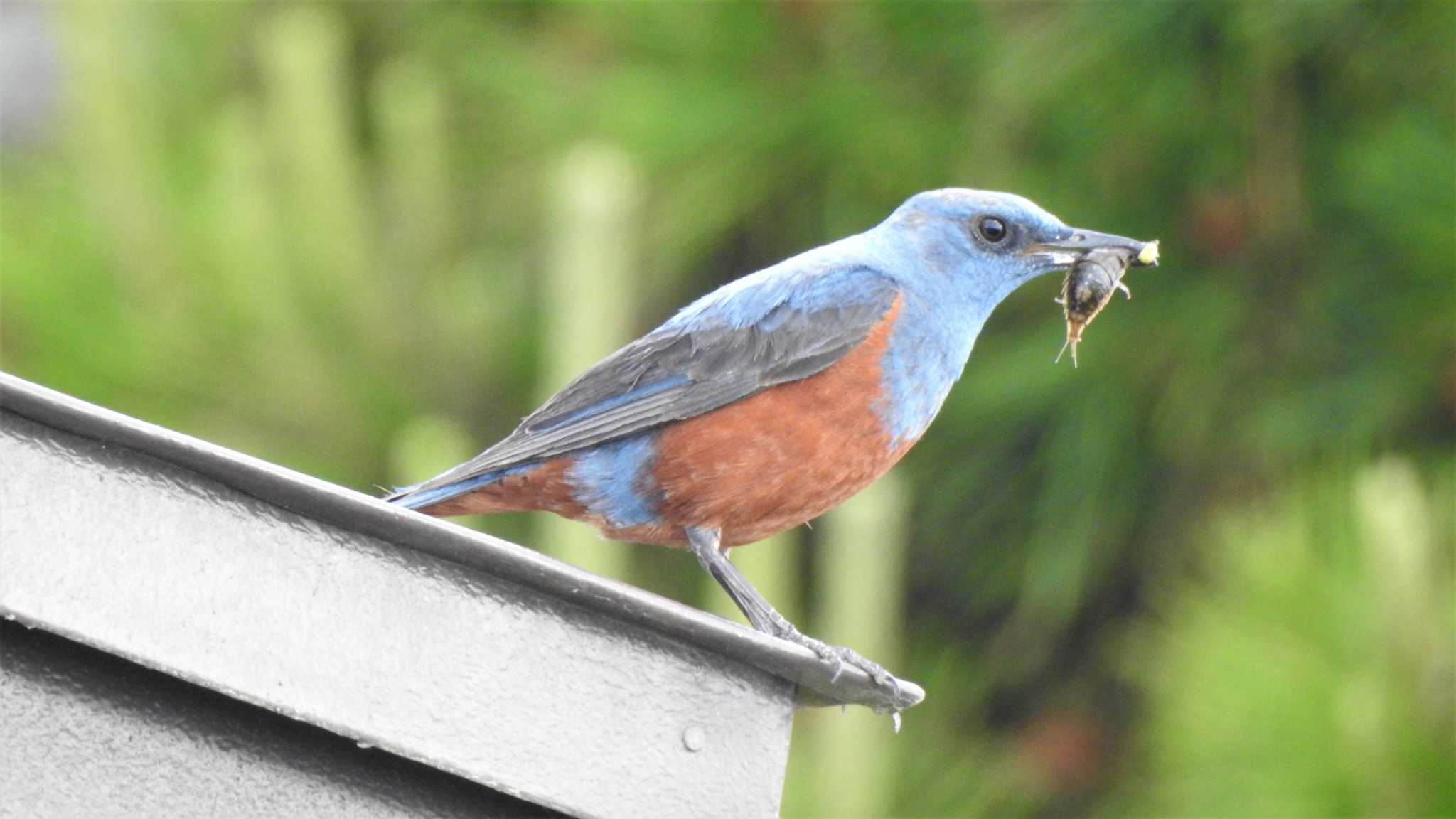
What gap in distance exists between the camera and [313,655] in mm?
1907

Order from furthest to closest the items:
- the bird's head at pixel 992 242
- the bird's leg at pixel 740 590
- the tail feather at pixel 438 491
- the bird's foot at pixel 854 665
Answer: the bird's head at pixel 992 242, the tail feather at pixel 438 491, the bird's leg at pixel 740 590, the bird's foot at pixel 854 665

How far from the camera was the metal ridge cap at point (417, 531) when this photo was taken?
6.11ft

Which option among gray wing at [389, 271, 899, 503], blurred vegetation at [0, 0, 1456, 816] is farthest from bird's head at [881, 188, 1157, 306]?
blurred vegetation at [0, 0, 1456, 816]

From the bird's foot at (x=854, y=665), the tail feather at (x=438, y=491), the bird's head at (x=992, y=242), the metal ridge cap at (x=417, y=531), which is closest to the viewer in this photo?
the metal ridge cap at (x=417, y=531)

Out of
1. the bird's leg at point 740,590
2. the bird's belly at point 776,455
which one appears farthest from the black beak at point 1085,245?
the bird's leg at point 740,590

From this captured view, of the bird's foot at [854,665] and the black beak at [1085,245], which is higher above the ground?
the black beak at [1085,245]

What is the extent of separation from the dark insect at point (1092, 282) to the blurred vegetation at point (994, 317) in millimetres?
814

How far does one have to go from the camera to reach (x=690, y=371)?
134 inches

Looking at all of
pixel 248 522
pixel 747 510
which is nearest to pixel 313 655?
pixel 248 522

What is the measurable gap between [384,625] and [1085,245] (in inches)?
81.8

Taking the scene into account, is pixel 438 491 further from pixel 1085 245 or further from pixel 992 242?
pixel 1085 245

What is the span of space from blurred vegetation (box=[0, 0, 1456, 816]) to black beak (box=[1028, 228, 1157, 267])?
84 cm

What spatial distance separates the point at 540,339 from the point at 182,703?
2809mm

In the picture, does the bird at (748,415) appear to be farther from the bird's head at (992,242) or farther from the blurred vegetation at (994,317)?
the blurred vegetation at (994,317)
